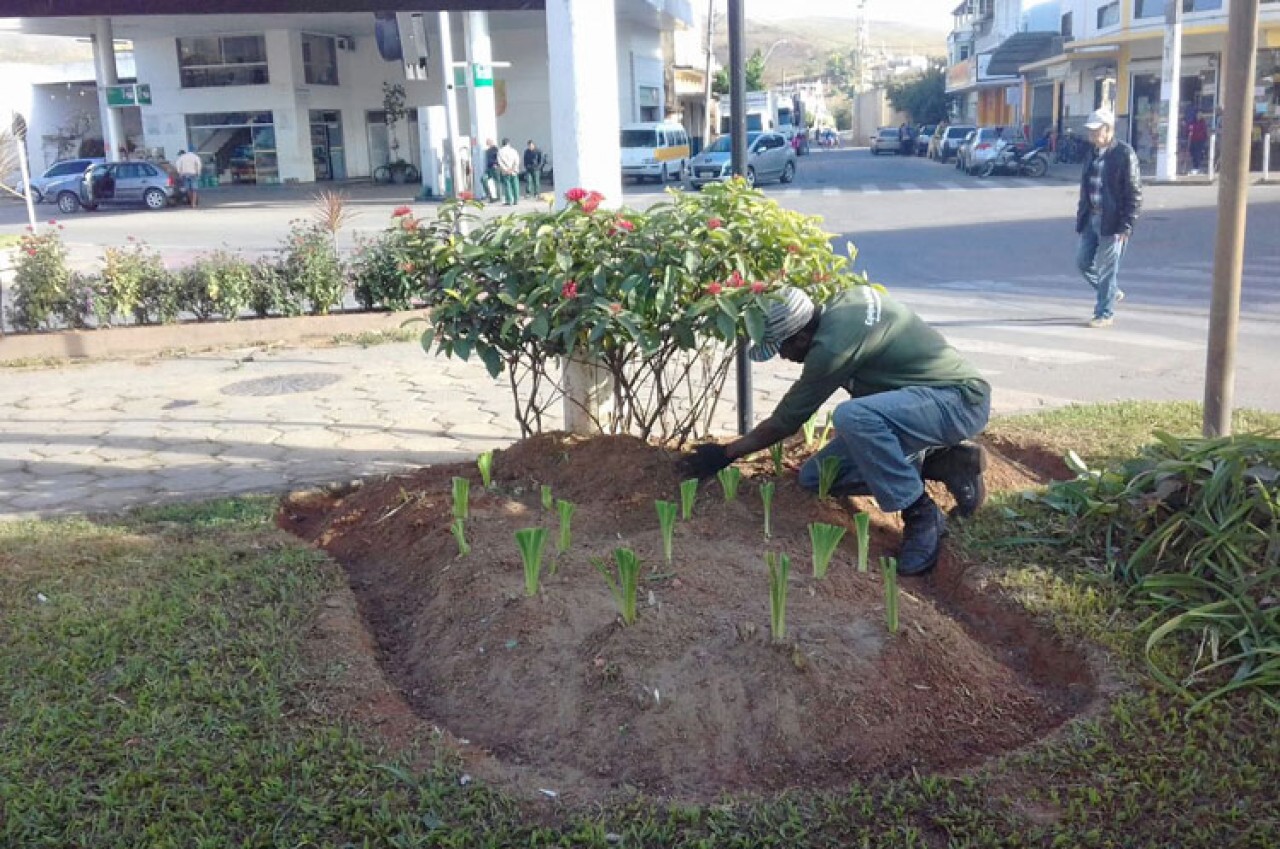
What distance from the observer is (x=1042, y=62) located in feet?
155

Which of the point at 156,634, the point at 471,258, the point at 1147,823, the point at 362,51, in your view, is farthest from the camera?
the point at 362,51

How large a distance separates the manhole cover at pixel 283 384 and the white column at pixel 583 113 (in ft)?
11.8

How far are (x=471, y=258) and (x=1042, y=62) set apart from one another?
4701 cm

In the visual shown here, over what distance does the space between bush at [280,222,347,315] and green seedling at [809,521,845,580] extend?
8.35m

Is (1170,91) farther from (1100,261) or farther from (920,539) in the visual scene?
(920,539)

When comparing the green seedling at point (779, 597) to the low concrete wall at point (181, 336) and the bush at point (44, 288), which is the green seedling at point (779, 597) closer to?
the low concrete wall at point (181, 336)

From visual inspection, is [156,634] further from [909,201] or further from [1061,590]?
[909,201]

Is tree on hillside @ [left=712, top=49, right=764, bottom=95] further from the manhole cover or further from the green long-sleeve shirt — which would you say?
the green long-sleeve shirt

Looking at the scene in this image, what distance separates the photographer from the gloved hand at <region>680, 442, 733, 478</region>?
4.84 m

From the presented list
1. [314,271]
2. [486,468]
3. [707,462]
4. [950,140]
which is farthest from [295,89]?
[707,462]

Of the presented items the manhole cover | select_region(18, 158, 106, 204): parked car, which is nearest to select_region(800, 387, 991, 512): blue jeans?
the manhole cover

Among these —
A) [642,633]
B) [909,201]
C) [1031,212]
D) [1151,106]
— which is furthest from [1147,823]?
[1151,106]

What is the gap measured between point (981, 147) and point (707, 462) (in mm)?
36271

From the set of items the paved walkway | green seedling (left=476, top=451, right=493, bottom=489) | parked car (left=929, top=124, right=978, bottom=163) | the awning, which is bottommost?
the paved walkway
